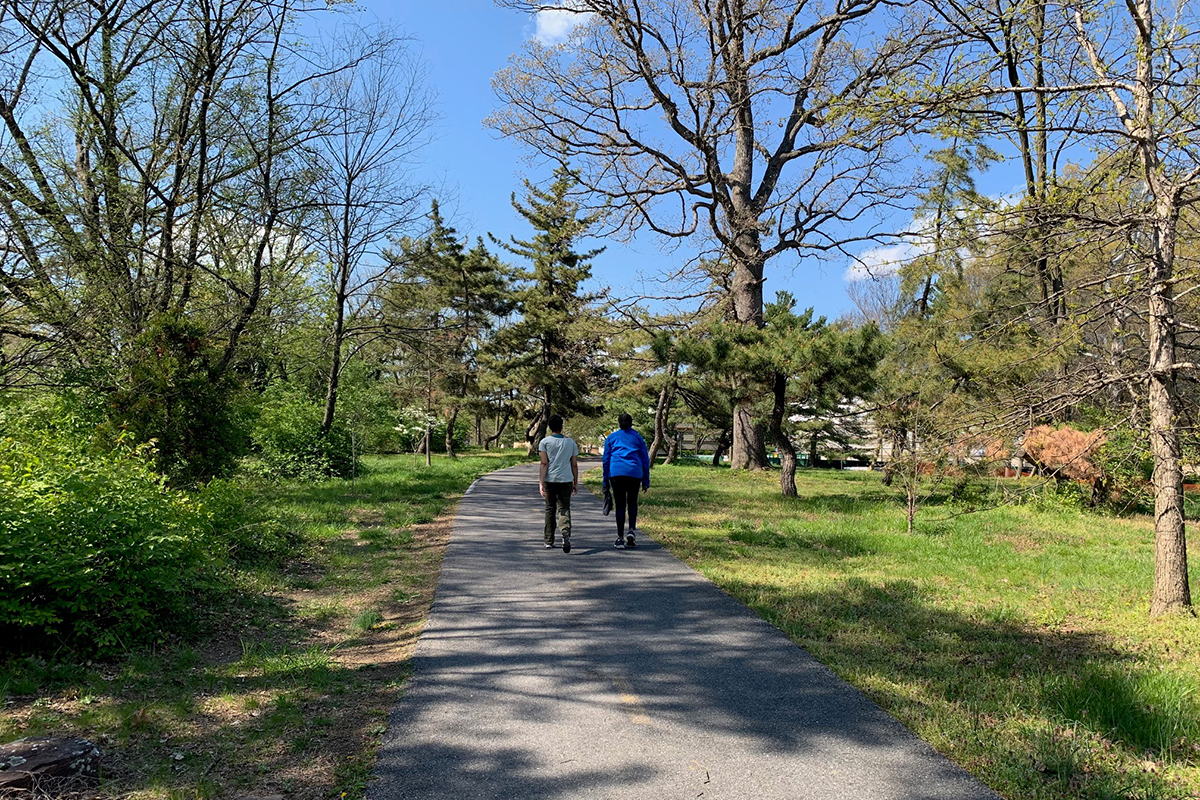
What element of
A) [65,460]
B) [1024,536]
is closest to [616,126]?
[1024,536]

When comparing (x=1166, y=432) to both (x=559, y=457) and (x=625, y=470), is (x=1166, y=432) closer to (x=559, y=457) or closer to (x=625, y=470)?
(x=625, y=470)

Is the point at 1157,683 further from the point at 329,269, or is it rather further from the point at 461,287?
the point at 461,287

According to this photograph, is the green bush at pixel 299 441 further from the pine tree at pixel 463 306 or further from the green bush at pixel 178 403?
the pine tree at pixel 463 306

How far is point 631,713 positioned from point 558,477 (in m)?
5.16

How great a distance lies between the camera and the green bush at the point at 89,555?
4543 mm

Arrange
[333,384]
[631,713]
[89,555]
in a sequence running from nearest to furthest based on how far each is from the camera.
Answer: [631,713]
[89,555]
[333,384]

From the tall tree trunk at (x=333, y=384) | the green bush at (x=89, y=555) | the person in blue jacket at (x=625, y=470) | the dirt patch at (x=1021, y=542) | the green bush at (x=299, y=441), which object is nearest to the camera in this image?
the green bush at (x=89, y=555)

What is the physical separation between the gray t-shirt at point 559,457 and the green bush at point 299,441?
8936mm

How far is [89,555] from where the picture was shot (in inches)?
186

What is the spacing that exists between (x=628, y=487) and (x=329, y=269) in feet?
42.2

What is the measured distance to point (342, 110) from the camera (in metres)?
11.9

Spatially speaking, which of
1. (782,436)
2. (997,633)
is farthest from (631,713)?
(782,436)

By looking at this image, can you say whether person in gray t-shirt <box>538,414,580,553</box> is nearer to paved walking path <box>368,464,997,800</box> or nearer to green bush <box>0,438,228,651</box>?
paved walking path <box>368,464,997,800</box>

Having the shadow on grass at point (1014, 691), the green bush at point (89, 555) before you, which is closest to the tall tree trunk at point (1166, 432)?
the shadow on grass at point (1014, 691)
